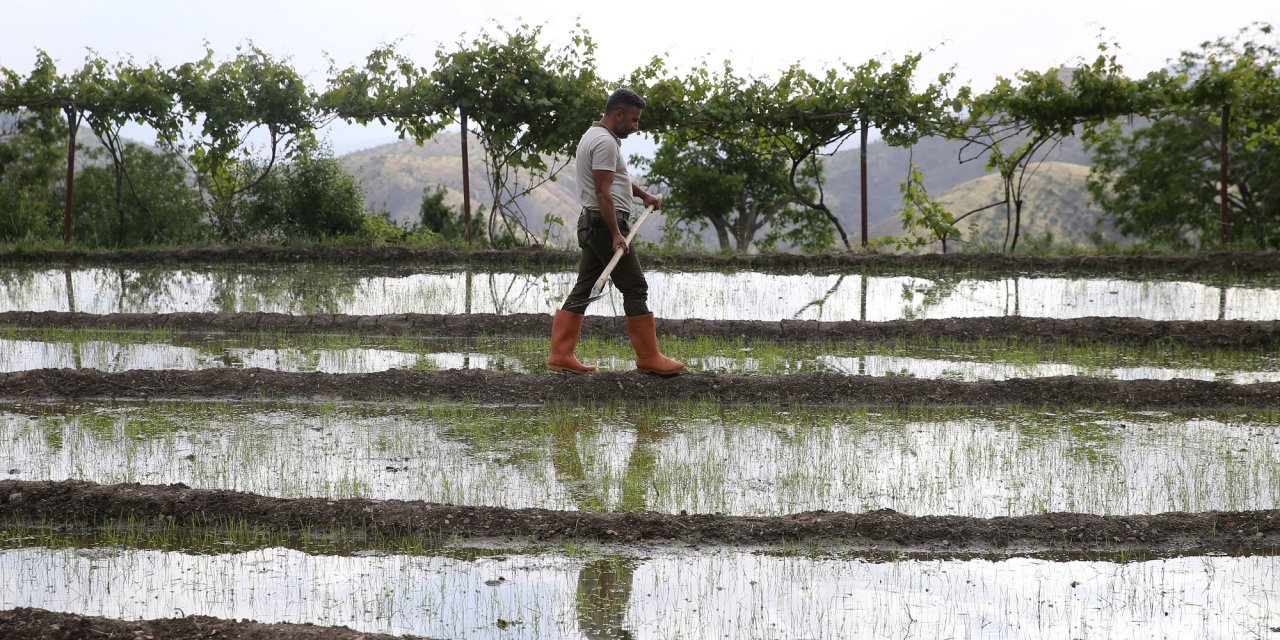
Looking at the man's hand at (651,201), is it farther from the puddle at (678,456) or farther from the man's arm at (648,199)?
the puddle at (678,456)

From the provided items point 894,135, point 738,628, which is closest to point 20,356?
point 738,628

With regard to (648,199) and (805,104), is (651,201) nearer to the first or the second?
(648,199)

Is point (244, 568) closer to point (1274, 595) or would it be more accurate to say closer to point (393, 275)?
point (1274, 595)

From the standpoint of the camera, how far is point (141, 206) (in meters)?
17.0

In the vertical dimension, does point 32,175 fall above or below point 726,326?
above

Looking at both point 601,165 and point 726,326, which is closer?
point 601,165

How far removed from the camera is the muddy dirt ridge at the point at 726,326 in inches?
378

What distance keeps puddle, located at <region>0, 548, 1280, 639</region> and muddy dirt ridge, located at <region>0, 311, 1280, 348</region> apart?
17.6ft

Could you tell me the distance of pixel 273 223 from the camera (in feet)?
55.5

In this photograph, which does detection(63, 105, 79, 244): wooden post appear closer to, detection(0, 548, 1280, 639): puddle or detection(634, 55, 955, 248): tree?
detection(634, 55, 955, 248): tree

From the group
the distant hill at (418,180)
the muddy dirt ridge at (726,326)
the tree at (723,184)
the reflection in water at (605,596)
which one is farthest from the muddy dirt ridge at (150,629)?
the distant hill at (418,180)

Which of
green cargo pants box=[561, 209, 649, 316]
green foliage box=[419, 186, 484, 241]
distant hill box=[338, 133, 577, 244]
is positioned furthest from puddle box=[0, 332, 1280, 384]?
distant hill box=[338, 133, 577, 244]

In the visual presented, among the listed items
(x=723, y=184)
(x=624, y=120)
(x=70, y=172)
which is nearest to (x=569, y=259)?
(x=624, y=120)

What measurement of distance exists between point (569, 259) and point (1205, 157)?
1360 cm
